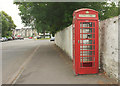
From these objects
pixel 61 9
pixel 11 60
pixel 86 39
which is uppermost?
pixel 61 9

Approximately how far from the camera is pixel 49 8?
11805mm

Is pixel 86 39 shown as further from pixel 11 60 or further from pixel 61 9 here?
pixel 61 9

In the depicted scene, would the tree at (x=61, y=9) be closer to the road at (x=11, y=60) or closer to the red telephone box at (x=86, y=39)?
the road at (x=11, y=60)

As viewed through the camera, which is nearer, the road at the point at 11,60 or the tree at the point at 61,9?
the road at the point at 11,60

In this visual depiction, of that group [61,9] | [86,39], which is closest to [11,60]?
[61,9]

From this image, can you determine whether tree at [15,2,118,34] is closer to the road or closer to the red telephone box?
the road

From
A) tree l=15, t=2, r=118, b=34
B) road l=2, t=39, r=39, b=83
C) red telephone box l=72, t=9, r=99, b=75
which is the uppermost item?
tree l=15, t=2, r=118, b=34

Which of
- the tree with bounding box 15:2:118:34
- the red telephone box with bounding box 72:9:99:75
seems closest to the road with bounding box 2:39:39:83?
the red telephone box with bounding box 72:9:99:75

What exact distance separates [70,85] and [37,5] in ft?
29.3

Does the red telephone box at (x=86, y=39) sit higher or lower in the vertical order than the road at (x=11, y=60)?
higher

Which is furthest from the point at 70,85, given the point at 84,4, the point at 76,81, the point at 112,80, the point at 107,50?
the point at 84,4

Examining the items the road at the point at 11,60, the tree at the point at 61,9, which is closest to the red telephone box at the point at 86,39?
the road at the point at 11,60

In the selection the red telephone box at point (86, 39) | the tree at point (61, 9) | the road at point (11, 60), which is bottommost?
the road at point (11, 60)

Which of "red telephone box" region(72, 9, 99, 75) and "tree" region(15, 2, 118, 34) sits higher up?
"tree" region(15, 2, 118, 34)
